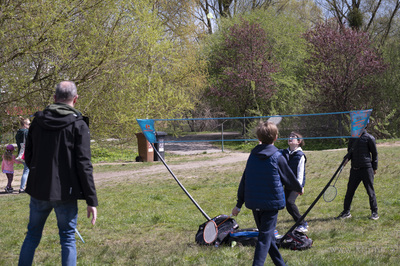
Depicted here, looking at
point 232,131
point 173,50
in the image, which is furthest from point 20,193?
point 232,131

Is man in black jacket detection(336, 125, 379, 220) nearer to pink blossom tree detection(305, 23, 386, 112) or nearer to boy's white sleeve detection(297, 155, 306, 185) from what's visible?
boy's white sleeve detection(297, 155, 306, 185)

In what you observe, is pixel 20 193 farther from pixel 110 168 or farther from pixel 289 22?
pixel 289 22

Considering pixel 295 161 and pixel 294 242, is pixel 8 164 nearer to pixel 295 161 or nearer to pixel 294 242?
pixel 295 161

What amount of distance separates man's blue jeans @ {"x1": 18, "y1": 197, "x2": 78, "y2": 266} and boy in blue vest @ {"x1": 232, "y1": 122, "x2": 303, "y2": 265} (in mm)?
1714

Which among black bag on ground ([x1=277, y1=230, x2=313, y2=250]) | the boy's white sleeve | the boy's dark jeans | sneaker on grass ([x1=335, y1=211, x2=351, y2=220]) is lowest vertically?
sneaker on grass ([x1=335, y1=211, x2=351, y2=220])

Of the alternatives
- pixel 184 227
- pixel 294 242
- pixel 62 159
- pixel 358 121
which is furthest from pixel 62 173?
pixel 358 121

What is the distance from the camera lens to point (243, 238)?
558 cm

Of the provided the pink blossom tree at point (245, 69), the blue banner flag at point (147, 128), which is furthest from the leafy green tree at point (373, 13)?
the blue banner flag at point (147, 128)

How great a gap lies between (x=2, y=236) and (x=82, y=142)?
140 inches

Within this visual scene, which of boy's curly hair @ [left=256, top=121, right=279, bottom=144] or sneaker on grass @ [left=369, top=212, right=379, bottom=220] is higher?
boy's curly hair @ [left=256, top=121, right=279, bottom=144]

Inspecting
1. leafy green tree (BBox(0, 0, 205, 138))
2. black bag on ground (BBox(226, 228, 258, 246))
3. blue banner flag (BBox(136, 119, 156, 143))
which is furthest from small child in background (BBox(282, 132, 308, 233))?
leafy green tree (BBox(0, 0, 205, 138))

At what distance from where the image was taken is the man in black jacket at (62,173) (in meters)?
3.69

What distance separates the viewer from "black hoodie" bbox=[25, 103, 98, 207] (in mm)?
3684

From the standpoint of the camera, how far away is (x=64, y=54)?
1180cm
